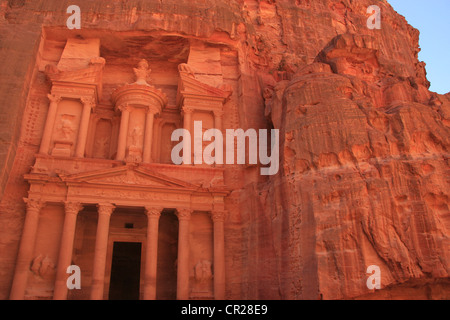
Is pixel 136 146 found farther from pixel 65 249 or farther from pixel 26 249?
pixel 26 249

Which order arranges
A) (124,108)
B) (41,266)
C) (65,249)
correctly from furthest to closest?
1. (124,108)
2. (65,249)
3. (41,266)

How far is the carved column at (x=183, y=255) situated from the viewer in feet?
47.6

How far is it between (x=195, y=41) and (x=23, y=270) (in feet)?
42.2

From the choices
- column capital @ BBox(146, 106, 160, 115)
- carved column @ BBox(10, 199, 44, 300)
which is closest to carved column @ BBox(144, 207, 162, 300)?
carved column @ BBox(10, 199, 44, 300)

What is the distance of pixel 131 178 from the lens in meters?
15.6

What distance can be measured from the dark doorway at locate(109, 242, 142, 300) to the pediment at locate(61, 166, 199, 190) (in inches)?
143

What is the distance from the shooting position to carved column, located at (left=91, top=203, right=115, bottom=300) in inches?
542

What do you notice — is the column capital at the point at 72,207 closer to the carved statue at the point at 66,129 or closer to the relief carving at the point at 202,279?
the carved statue at the point at 66,129

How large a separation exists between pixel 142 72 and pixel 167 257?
880cm

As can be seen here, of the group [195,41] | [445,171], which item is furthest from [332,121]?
[195,41]

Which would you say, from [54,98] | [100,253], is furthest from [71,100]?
[100,253]
